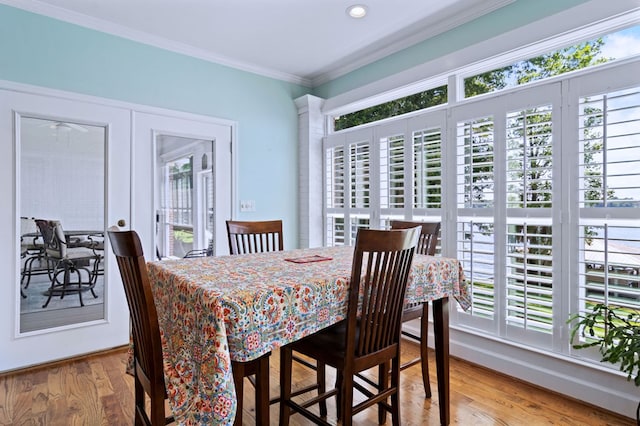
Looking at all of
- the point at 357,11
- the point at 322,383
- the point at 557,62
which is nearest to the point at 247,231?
the point at 322,383

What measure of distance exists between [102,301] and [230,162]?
168 centimetres

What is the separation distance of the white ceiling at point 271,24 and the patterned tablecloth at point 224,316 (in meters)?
2.06

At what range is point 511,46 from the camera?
2.48m

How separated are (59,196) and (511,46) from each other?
349cm

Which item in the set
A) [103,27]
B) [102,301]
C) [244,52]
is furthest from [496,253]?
[103,27]

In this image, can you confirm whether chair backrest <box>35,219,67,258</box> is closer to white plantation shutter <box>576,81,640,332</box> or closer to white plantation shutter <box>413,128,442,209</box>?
white plantation shutter <box>413,128,442,209</box>

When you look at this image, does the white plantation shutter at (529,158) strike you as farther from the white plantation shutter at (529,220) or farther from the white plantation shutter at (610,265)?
the white plantation shutter at (610,265)

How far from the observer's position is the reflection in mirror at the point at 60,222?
2.67 meters

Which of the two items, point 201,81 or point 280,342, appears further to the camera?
point 201,81

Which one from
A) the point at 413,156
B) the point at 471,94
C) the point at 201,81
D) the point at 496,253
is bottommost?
the point at 496,253

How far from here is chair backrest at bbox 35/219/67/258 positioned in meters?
2.73

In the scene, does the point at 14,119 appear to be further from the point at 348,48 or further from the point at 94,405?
the point at 348,48

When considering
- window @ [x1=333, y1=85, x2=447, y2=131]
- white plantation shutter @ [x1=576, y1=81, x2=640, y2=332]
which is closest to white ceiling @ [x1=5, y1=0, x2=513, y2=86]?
window @ [x1=333, y1=85, x2=447, y2=131]

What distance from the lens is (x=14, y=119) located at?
102 inches
